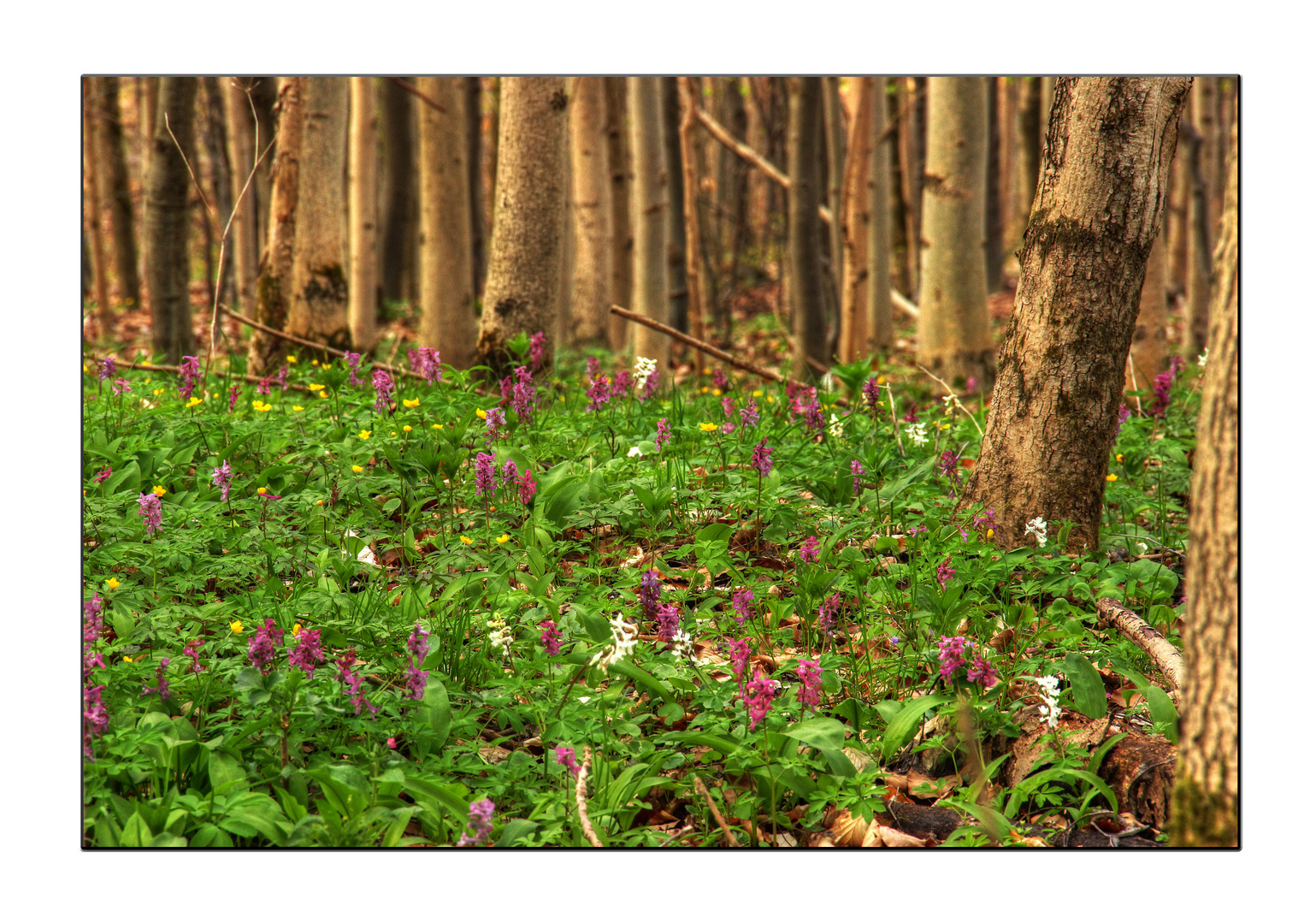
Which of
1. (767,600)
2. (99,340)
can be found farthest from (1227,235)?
(99,340)

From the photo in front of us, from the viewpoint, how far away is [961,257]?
20.0ft

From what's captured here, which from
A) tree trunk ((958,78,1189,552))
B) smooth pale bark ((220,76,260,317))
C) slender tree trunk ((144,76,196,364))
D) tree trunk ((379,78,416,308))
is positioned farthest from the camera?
tree trunk ((379,78,416,308))

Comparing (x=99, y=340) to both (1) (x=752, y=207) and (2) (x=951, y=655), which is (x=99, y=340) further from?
(1) (x=752, y=207)

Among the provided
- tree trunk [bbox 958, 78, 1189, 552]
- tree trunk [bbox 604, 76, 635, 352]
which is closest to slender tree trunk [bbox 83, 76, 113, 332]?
tree trunk [bbox 604, 76, 635, 352]

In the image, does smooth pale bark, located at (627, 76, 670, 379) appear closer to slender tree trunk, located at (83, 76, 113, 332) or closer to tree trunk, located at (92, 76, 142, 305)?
Result: slender tree trunk, located at (83, 76, 113, 332)

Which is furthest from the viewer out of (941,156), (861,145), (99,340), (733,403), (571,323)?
(99,340)

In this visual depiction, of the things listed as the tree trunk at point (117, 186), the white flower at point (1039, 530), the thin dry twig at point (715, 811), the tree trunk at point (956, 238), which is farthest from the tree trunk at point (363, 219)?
the thin dry twig at point (715, 811)

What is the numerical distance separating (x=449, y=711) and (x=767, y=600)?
3.26 feet

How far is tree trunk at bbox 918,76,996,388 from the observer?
6039 mm

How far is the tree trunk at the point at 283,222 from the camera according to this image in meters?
5.73

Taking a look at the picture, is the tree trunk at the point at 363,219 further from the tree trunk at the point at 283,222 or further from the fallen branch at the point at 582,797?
the fallen branch at the point at 582,797

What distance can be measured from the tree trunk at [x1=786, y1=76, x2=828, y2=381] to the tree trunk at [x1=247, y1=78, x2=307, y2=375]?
3.38m

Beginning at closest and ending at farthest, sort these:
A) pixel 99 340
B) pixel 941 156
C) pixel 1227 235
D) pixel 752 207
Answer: pixel 1227 235
pixel 941 156
pixel 99 340
pixel 752 207

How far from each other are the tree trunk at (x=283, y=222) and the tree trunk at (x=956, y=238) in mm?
3900
